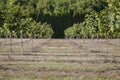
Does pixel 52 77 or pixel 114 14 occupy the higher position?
pixel 114 14

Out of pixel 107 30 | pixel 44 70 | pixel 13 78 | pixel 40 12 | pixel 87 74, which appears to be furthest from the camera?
pixel 40 12

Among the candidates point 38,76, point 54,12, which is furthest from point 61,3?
point 38,76

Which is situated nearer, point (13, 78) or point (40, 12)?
point (13, 78)

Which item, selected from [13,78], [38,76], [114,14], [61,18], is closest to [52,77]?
[38,76]

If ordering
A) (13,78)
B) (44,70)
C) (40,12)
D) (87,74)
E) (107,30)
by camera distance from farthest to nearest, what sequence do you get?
(40,12)
(107,30)
(44,70)
(87,74)
(13,78)

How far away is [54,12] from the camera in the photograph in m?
112

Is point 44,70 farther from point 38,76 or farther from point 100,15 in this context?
point 100,15

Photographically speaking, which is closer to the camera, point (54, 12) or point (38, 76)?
point (38, 76)

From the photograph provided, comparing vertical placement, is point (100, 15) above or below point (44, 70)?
above

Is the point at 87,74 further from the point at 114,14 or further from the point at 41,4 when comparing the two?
→ the point at 41,4

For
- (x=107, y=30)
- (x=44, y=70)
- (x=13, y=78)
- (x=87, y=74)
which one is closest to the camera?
(x=13, y=78)

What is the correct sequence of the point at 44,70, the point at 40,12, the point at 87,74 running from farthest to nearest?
the point at 40,12 < the point at 44,70 < the point at 87,74

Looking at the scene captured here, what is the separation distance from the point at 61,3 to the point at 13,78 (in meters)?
101

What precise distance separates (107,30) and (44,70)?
591 centimetres
